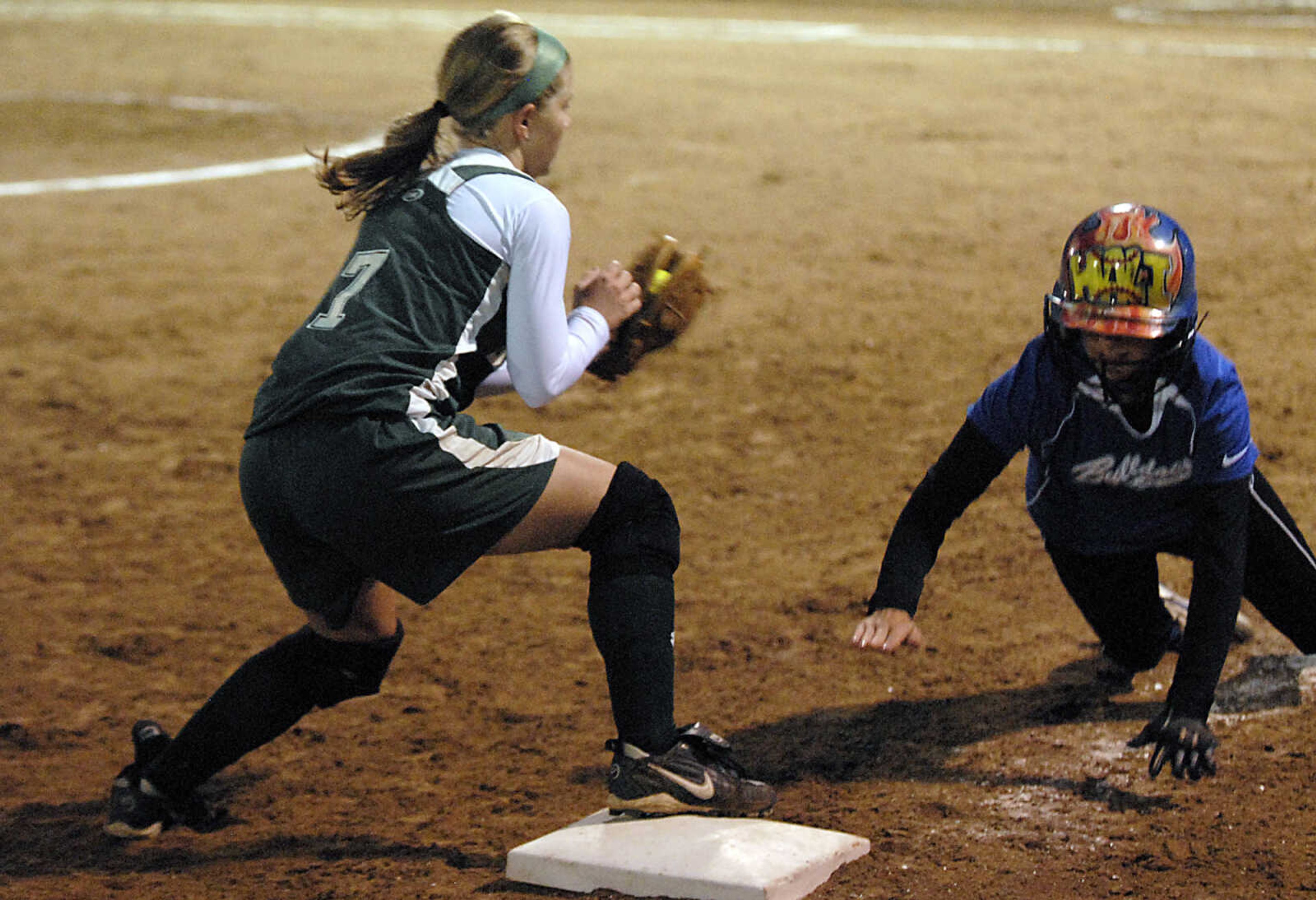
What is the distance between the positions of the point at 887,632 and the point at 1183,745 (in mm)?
665

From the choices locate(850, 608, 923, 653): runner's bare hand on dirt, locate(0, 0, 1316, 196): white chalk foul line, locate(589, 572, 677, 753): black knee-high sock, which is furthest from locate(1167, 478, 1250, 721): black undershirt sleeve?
locate(0, 0, 1316, 196): white chalk foul line

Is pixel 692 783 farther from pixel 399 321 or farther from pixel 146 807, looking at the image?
pixel 146 807

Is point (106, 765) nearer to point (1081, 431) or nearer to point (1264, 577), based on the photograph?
point (1081, 431)

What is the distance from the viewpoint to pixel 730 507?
5.89 m

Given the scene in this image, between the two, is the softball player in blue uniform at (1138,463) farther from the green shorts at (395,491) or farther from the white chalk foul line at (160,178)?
the white chalk foul line at (160,178)

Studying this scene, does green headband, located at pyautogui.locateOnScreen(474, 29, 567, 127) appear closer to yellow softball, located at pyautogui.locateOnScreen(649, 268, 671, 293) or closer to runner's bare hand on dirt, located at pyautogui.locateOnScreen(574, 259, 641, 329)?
runner's bare hand on dirt, located at pyautogui.locateOnScreen(574, 259, 641, 329)

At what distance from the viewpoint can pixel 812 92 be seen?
14398 mm

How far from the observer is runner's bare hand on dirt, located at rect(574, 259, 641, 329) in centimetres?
342

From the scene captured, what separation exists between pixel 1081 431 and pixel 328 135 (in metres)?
10.7

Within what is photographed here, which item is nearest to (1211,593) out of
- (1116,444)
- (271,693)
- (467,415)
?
(1116,444)

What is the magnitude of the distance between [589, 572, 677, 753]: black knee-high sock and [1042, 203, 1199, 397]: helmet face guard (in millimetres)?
1110

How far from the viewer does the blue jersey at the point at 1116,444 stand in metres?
3.44

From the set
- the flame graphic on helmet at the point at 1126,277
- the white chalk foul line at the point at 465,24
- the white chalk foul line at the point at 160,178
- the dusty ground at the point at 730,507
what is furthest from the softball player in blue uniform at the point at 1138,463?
the white chalk foul line at the point at 465,24

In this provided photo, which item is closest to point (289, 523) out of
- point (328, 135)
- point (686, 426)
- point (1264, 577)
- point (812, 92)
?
point (1264, 577)
